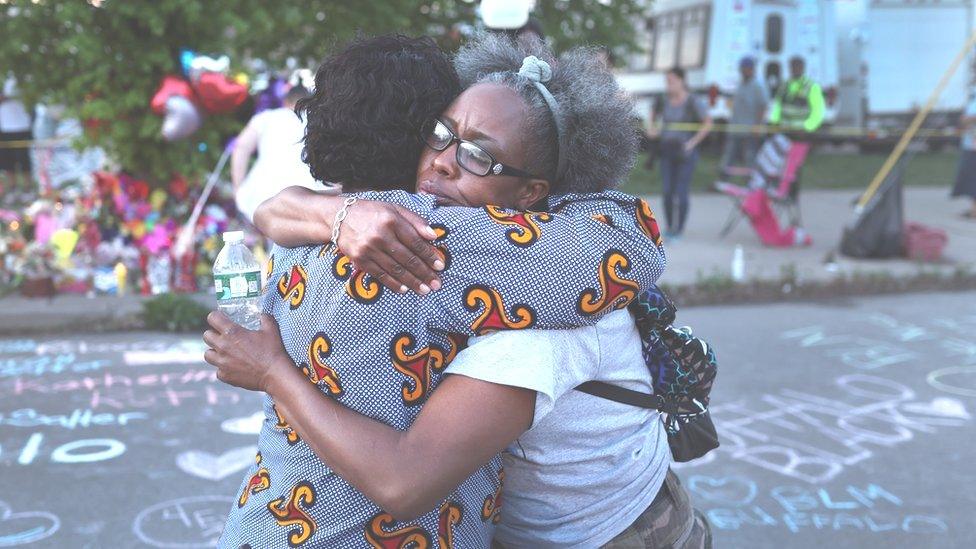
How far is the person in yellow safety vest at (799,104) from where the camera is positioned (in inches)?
452

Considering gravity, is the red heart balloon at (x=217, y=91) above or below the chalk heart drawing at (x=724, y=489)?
above

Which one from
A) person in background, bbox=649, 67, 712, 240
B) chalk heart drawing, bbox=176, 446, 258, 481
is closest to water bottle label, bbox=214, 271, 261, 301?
chalk heart drawing, bbox=176, 446, 258, 481

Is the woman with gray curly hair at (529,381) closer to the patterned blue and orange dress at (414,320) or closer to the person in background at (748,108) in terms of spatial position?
the patterned blue and orange dress at (414,320)

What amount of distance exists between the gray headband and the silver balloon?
20.3 feet

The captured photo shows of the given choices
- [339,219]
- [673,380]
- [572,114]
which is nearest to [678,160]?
[673,380]

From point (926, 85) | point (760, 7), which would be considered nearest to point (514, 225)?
point (760, 7)

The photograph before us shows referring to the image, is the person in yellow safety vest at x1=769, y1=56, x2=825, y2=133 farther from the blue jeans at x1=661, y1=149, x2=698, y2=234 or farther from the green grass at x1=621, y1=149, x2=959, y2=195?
the blue jeans at x1=661, y1=149, x2=698, y2=234

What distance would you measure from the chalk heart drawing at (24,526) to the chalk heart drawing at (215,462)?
0.59 m

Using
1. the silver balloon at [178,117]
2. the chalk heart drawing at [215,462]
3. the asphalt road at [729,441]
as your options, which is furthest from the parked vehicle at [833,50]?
the chalk heart drawing at [215,462]

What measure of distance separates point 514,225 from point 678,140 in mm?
8308

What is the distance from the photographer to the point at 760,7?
746 inches

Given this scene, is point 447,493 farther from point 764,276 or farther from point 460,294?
point 764,276

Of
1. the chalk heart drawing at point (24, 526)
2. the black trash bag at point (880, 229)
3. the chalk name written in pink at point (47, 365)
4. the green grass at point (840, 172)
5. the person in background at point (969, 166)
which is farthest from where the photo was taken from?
the green grass at point (840, 172)

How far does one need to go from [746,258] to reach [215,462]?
5.98 metres
